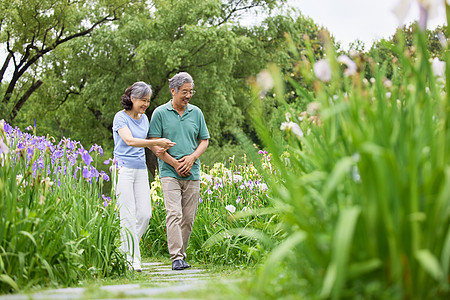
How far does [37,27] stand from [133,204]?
59.5ft

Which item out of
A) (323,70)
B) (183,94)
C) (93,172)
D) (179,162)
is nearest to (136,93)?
(183,94)

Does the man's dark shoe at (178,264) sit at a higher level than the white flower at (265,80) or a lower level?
lower

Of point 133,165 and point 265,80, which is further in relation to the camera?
point 133,165

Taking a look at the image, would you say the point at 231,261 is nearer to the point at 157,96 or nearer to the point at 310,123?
the point at 310,123

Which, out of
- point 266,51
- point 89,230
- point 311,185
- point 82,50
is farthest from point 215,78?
point 311,185

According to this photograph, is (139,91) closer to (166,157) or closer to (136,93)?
(136,93)

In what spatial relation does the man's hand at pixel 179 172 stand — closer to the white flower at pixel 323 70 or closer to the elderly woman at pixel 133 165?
the elderly woman at pixel 133 165

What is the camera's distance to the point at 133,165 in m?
5.54

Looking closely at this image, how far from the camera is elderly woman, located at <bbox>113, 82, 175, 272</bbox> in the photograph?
5414 millimetres

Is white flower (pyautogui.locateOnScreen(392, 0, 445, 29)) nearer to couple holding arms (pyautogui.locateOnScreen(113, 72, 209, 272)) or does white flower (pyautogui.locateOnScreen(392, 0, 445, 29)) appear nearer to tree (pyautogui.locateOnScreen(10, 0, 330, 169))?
couple holding arms (pyautogui.locateOnScreen(113, 72, 209, 272))

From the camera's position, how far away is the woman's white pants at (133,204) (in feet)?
17.6

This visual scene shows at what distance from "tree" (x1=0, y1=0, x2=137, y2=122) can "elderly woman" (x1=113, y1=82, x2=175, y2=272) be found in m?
16.5

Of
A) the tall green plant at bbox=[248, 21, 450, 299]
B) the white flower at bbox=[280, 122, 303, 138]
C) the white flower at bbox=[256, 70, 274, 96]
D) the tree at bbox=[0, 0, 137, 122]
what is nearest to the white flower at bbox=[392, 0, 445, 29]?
the tall green plant at bbox=[248, 21, 450, 299]

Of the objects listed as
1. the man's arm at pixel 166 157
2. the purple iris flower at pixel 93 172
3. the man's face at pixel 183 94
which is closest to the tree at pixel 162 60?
the man's face at pixel 183 94
